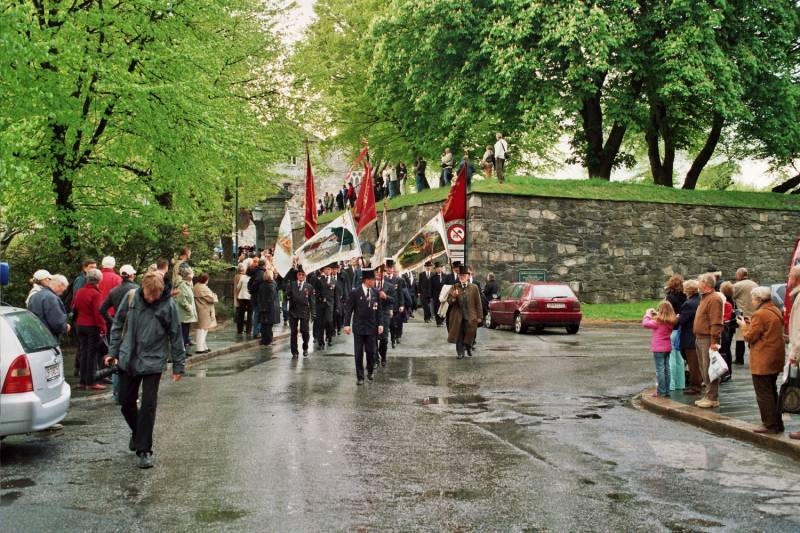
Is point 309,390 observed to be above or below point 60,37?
below

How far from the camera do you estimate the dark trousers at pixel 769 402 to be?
30.4 ft

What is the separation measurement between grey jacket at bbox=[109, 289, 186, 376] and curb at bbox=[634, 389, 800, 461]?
607 cm

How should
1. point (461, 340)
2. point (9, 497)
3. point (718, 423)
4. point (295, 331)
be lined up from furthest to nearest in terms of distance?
point (295, 331) → point (461, 340) → point (718, 423) → point (9, 497)

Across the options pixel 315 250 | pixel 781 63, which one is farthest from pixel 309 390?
pixel 781 63

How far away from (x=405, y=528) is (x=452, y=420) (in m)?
4.58

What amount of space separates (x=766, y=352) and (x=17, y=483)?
7376mm

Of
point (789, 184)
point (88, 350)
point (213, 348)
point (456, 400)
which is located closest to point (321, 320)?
point (213, 348)

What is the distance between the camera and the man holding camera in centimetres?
800

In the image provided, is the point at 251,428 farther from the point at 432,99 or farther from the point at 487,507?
the point at 432,99

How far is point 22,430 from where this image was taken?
26.0ft

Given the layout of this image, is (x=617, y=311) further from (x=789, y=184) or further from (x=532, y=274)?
(x=789, y=184)

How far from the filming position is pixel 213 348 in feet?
62.3

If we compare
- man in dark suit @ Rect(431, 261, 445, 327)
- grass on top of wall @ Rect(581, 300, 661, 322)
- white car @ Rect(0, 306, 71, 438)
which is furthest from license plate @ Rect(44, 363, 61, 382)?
grass on top of wall @ Rect(581, 300, 661, 322)

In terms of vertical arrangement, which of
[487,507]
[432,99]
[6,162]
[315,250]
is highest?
[432,99]
